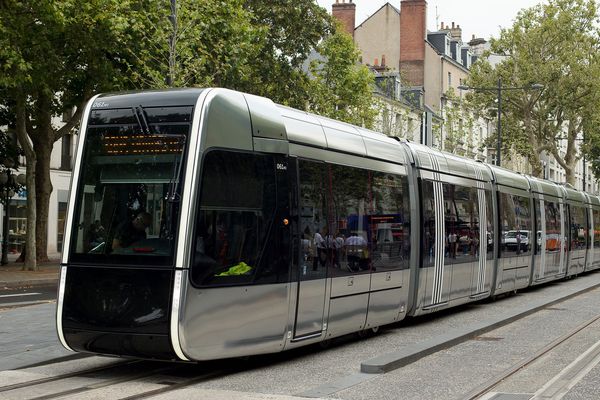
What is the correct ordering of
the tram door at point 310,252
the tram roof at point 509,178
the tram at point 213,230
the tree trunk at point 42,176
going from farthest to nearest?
1. the tree trunk at point 42,176
2. the tram roof at point 509,178
3. the tram door at point 310,252
4. the tram at point 213,230

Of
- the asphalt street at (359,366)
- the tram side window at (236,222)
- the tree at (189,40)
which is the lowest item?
the asphalt street at (359,366)

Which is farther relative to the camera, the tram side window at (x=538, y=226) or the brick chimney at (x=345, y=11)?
the brick chimney at (x=345, y=11)

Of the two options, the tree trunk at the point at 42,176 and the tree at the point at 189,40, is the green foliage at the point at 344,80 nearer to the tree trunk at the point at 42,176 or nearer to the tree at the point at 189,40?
the tree at the point at 189,40

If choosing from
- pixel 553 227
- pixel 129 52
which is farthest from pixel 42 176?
pixel 553 227

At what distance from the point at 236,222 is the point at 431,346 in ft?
11.6

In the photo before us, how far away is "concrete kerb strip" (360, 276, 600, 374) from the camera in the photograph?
1023cm

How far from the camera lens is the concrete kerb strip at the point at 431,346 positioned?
10.2 m

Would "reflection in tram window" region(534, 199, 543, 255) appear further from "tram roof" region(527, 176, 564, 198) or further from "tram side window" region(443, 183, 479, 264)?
"tram side window" region(443, 183, 479, 264)

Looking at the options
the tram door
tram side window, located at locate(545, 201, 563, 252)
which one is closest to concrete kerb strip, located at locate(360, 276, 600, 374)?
the tram door

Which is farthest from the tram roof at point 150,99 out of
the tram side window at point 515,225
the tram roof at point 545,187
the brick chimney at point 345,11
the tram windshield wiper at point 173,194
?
the brick chimney at point 345,11

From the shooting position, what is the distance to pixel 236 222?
9.79 m

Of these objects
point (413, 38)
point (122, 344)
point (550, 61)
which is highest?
point (413, 38)

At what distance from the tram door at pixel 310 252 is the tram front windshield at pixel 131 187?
196 cm

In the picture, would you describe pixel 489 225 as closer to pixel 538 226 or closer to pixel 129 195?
pixel 538 226
